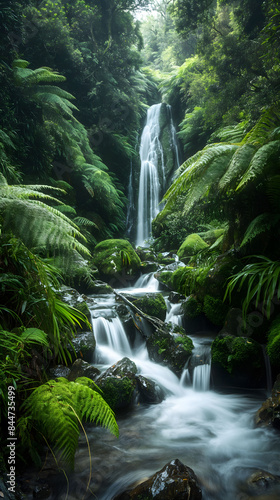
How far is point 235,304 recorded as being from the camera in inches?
167

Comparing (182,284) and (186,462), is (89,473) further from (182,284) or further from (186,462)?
(182,284)

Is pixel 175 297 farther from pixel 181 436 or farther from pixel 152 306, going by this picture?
pixel 181 436

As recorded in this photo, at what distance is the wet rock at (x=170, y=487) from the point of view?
1.73 meters

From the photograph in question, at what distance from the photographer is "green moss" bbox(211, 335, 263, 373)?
11.2 feet

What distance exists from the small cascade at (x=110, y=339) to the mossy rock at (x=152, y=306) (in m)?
0.53

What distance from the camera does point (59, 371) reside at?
296 centimetres

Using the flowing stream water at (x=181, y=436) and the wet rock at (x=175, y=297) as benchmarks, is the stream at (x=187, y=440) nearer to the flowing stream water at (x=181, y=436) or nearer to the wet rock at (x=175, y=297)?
the flowing stream water at (x=181, y=436)

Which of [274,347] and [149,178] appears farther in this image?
[149,178]

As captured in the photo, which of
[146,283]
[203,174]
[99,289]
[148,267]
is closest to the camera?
[203,174]

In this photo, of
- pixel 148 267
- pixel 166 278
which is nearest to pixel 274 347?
pixel 166 278

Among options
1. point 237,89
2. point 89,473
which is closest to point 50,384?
point 89,473

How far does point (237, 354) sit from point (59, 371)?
211 centimetres

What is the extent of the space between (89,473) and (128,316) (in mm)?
2899

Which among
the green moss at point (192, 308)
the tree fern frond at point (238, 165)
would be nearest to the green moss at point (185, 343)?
the green moss at point (192, 308)
